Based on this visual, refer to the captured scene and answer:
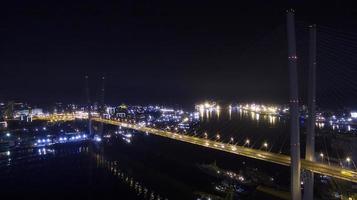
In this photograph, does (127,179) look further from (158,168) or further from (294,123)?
(294,123)

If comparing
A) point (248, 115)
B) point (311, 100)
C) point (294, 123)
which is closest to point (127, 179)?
point (311, 100)

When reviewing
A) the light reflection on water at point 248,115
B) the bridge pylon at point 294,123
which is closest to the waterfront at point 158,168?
the bridge pylon at point 294,123

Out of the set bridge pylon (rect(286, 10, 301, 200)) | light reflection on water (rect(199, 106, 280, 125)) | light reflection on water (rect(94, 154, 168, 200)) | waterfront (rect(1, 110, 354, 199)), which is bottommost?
light reflection on water (rect(94, 154, 168, 200))

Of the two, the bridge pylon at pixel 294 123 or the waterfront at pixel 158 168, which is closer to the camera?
the bridge pylon at pixel 294 123

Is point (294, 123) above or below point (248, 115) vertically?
above

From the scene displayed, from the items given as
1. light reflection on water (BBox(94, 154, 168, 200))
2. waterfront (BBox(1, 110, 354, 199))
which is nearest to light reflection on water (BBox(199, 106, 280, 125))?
waterfront (BBox(1, 110, 354, 199))

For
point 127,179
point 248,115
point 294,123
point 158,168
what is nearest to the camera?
point 294,123

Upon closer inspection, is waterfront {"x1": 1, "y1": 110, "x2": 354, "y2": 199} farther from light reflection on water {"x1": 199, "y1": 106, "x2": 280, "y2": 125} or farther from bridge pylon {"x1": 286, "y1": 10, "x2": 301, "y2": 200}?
light reflection on water {"x1": 199, "y1": 106, "x2": 280, "y2": 125}

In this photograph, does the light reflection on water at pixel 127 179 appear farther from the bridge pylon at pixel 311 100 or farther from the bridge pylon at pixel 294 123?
the bridge pylon at pixel 294 123

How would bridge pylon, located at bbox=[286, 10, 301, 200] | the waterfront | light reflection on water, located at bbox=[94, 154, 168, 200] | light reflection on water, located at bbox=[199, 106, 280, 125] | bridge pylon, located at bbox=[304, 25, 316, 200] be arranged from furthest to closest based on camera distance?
light reflection on water, located at bbox=[199, 106, 280, 125] < the waterfront < light reflection on water, located at bbox=[94, 154, 168, 200] < bridge pylon, located at bbox=[304, 25, 316, 200] < bridge pylon, located at bbox=[286, 10, 301, 200]

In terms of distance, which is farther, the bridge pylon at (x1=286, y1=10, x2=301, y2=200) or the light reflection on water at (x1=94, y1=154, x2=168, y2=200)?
the light reflection on water at (x1=94, y1=154, x2=168, y2=200)

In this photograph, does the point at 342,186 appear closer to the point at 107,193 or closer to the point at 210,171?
the point at 210,171

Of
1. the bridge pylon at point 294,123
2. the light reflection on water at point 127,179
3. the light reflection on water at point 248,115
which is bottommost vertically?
the light reflection on water at point 127,179
